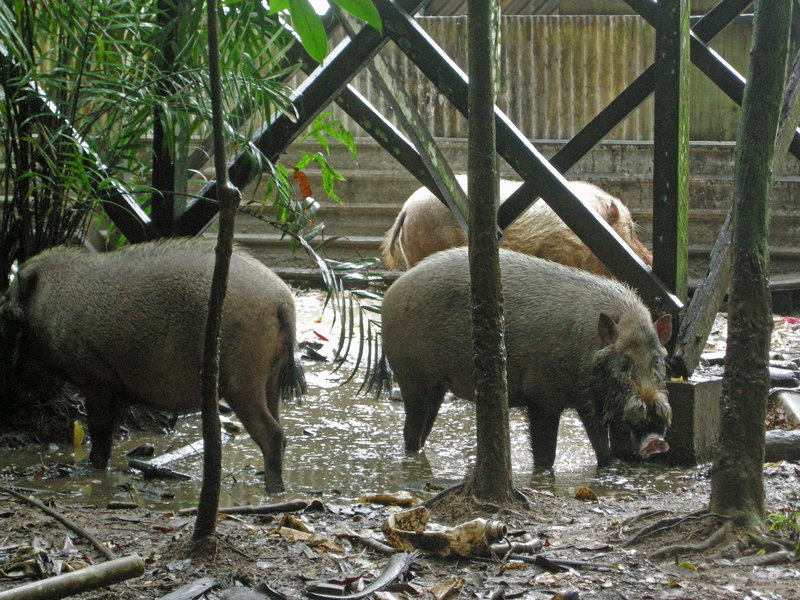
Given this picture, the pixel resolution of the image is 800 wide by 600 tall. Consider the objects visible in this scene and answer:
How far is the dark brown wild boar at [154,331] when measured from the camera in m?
4.88

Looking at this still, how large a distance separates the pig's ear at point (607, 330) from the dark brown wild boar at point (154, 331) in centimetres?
170

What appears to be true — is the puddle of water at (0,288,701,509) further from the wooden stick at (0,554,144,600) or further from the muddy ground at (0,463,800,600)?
the wooden stick at (0,554,144,600)

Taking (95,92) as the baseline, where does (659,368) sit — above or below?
below

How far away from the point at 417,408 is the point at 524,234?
12.5 ft

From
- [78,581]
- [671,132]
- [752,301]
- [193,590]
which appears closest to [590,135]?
[671,132]

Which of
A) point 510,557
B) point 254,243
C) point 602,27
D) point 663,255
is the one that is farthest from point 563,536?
point 602,27

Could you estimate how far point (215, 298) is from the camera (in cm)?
285

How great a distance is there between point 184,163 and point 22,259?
1.28m

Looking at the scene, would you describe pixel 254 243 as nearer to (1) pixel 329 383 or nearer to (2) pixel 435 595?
(1) pixel 329 383

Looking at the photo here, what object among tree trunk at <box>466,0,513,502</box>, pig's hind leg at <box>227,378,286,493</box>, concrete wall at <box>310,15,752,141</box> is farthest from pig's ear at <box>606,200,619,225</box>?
tree trunk at <box>466,0,513,502</box>

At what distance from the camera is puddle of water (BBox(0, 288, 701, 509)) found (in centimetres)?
469

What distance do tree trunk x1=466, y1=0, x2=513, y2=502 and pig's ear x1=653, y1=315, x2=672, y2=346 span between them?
6.80 ft

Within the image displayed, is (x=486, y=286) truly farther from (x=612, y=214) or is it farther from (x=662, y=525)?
(x=612, y=214)

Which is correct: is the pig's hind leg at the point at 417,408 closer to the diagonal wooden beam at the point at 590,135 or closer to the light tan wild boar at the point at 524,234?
the diagonal wooden beam at the point at 590,135
